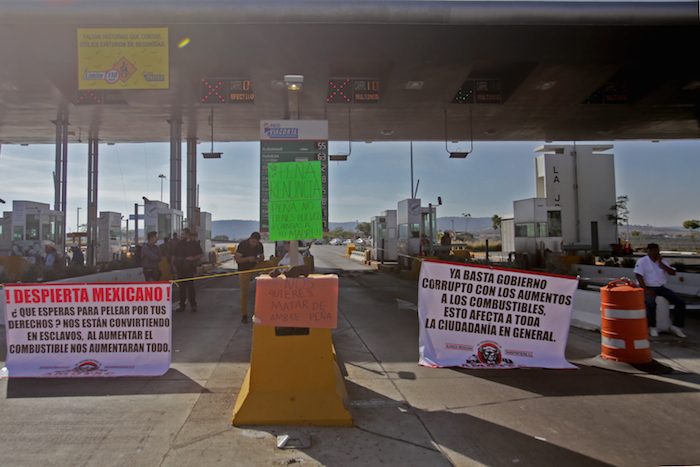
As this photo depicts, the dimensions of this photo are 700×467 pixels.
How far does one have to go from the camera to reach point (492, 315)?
191 inches

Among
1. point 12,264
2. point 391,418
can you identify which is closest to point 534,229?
point 391,418

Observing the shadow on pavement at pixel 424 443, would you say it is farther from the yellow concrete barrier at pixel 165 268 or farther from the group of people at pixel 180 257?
the yellow concrete barrier at pixel 165 268

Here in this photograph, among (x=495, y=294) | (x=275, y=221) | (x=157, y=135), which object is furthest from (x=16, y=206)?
(x=495, y=294)

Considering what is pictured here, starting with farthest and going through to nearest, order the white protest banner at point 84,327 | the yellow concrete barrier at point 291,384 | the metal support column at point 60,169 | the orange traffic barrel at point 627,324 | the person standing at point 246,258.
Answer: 1. the metal support column at point 60,169
2. the person standing at point 246,258
3. the orange traffic barrel at point 627,324
4. the white protest banner at point 84,327
5. the yellow concrete barrier at point 291,384

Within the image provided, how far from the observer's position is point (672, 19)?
30.1 feet

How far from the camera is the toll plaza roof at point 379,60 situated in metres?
9.05

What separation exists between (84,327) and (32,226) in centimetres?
1828

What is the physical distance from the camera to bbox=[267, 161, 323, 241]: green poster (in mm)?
4098

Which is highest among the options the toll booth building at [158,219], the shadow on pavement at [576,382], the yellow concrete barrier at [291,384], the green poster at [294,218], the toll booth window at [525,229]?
the toll booth building at [158,219]

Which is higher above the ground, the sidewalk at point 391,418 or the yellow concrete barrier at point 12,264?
the yellow concrete barrier at point 12,264

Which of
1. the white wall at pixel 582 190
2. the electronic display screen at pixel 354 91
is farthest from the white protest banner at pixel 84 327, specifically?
the white wall at pixel 582 190

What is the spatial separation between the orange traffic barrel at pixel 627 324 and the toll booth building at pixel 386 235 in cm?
1774

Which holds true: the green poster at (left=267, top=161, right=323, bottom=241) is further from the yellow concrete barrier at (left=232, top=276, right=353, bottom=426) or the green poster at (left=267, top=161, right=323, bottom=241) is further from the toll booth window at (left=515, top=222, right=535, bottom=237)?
the toll booth window at (left=515, top=222, right=535, bottom=237)

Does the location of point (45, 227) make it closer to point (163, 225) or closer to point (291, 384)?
point (163, 225)
